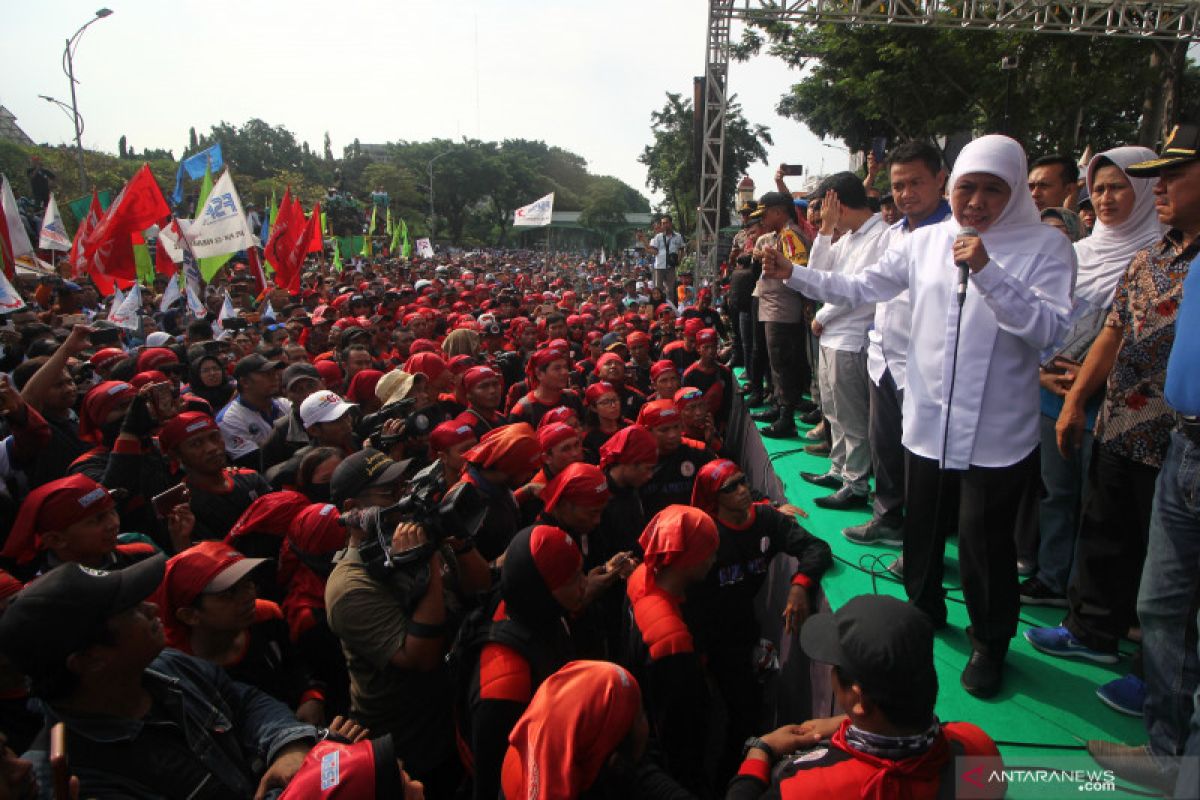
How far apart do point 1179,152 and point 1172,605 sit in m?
1.47

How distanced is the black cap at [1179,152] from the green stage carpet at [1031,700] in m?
1.96

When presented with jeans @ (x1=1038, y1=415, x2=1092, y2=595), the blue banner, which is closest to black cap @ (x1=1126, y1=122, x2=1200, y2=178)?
jeans @ (x1=1038, y1=415, x2=1092, y2=595)

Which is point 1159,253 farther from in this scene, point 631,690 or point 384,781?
point 384,781

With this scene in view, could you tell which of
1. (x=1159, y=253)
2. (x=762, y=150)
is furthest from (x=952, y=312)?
(x=762, y=150)

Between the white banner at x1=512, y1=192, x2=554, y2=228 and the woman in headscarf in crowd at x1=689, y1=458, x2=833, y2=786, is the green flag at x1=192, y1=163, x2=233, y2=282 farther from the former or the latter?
the white banner at x1=512, y1=192, x2=554, y2=228

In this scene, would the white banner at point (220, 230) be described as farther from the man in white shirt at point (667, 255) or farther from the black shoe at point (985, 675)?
the black shoe at point (985, 675)

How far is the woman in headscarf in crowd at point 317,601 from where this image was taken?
3.18 m

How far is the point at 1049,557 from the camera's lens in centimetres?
328

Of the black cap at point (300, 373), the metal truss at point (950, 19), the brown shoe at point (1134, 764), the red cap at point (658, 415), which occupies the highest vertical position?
the metal truss at point (950, 19)

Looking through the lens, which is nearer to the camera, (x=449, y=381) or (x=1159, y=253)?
(x=1159, y=253)

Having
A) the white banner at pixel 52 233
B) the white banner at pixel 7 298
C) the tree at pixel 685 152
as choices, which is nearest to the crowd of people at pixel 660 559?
the white banner at pixel 7 298

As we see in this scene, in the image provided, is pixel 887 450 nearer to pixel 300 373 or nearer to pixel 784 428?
pixel 784 428

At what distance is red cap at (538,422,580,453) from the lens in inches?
165

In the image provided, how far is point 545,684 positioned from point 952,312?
2033 mm
